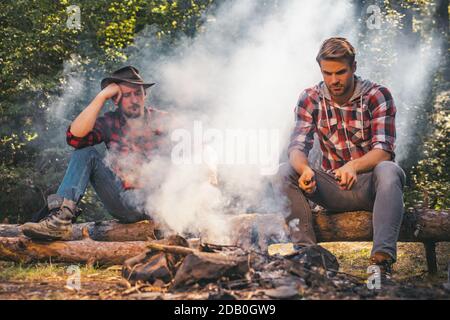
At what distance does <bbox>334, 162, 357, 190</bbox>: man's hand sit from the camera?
4.20 meters

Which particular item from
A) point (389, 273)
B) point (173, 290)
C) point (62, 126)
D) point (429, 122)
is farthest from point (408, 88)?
point (173, 290)

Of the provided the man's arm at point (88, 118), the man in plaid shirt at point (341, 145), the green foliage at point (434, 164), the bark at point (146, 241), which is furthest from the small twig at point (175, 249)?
the green foliage at point (434, 164)

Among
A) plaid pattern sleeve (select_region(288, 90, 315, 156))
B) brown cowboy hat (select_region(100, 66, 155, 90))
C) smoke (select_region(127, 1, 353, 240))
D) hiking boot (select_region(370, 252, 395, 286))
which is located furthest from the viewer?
smoke (select_region(127, 1, 353, 240))

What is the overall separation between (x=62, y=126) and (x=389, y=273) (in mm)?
5844

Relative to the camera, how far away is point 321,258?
13.4ft

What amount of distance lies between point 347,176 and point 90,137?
2.31 meters

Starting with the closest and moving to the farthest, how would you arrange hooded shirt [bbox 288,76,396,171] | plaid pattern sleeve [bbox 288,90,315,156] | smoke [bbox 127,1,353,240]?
hooded shirt [bbox 288,76,396,171]
plaid pattern sleeve [bbox 288,90,315,156]
smoke [bbox 127,1,353,240]

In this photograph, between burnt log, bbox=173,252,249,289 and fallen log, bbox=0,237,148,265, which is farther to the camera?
fallen log, bbox=0,237,148,265

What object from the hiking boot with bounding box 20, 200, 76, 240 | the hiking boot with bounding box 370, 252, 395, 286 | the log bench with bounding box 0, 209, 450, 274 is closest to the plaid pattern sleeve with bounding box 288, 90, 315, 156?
the log bench with bounding box 0, 209, 450, 274

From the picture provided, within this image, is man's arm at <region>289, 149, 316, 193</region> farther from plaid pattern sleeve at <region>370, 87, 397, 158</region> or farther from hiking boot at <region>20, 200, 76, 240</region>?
hiking boot at <region>20, 200, 76, 240</region>

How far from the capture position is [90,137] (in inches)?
191

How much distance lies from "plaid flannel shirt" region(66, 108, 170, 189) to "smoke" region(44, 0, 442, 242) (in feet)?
7.53

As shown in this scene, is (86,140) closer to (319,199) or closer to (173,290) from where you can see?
(173,290)
